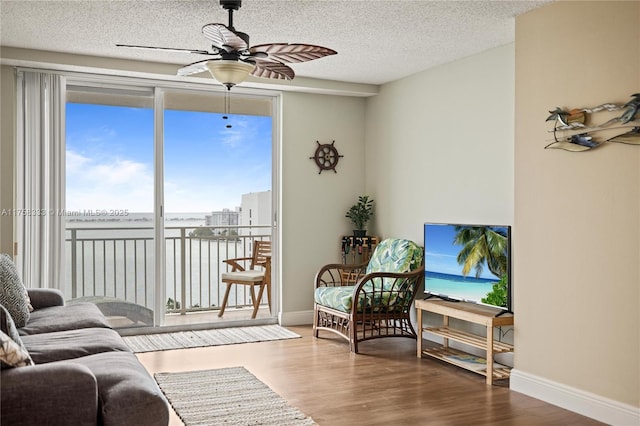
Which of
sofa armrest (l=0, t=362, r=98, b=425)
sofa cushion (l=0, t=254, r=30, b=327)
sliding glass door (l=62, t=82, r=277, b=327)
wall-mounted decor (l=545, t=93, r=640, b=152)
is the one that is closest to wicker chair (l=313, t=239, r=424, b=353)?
sliding glass door (l=62, t=82, r=277, b=327)

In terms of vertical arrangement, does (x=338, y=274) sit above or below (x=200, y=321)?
above

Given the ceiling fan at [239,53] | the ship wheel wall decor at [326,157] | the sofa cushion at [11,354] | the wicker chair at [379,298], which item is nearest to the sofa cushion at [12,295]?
the sofa cushion at [11,354]

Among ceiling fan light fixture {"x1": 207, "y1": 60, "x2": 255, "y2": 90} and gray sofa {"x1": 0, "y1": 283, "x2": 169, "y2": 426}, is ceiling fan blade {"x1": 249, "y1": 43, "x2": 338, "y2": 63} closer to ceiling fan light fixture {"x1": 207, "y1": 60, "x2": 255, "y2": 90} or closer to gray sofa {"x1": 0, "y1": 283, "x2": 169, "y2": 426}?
ceiling fan light fixture {"x1": 207, "y1": 60, "x2": 255, "y2": 90}

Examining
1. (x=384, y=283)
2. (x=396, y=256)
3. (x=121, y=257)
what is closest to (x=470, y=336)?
(x=384, y=283)

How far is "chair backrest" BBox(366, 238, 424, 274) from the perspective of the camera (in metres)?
5.56

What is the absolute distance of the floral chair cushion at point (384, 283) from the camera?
209 inches

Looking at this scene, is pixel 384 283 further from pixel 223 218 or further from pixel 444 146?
pixel 223 218

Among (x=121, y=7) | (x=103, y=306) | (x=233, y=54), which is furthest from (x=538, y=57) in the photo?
(x=103, y=306)

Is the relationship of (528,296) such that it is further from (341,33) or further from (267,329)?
(267,329)

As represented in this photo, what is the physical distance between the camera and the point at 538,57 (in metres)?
3.97

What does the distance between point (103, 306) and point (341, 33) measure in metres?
3.40

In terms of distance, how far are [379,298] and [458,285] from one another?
72 cm

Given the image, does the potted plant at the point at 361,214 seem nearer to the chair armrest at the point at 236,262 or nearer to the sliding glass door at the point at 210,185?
the sliding glass door at the point at 210,185

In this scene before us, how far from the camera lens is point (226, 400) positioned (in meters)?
3.82
